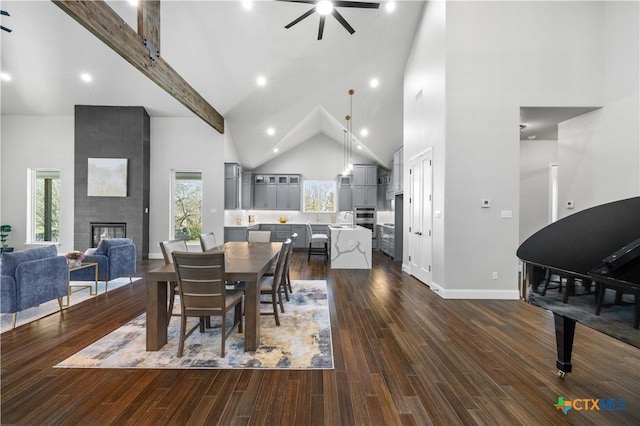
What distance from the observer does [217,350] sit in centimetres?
253

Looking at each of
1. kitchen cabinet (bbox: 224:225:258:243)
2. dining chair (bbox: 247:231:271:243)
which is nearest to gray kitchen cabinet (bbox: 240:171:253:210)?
kitchen cabinet (bbox: 224:225:258:243)

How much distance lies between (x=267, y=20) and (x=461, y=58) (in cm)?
331

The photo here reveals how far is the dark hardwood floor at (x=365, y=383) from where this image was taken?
5.64ft

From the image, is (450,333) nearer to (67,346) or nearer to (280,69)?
(67,346)

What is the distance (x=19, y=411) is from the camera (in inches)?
68.7

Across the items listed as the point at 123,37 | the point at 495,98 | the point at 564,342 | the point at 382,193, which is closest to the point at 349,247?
the point at 382,193

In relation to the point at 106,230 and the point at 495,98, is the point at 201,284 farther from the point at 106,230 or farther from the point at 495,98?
the point at 106,230

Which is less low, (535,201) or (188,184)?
(188,184)

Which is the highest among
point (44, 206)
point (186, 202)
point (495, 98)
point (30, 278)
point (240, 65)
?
point (240, 65)

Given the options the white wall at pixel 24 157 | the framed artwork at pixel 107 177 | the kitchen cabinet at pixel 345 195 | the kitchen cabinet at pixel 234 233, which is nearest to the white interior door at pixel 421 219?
the kitchen cabinet at pixel 345 195

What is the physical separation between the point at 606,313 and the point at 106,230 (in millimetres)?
8644

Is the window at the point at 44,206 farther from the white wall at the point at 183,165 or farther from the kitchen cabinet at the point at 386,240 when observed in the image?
the kitchen cabinet at the point at 386,240

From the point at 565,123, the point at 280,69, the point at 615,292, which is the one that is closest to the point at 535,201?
the point at 565,123

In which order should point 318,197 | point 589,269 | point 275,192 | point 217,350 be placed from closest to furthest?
point 589,269 < point 217,350 < point 275,192 < point 318,197
